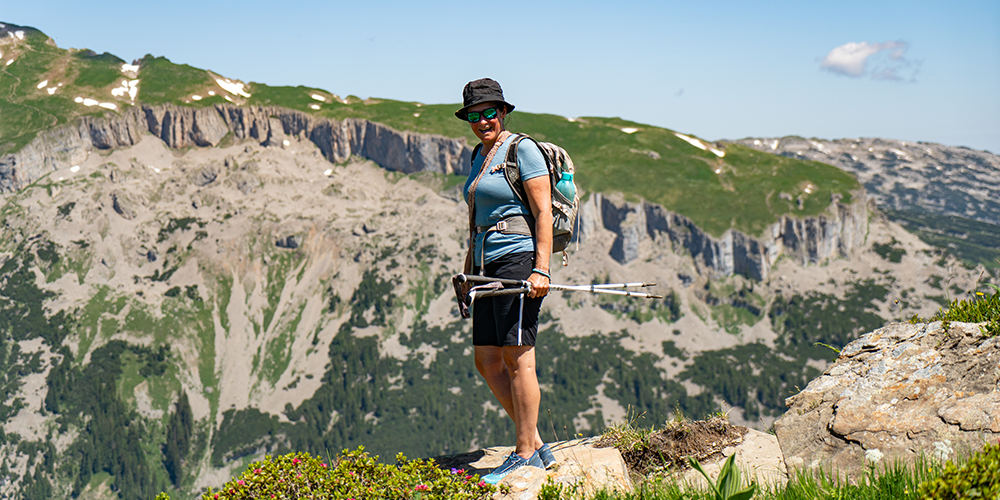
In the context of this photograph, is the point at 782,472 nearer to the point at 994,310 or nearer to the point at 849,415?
the point at 849,415

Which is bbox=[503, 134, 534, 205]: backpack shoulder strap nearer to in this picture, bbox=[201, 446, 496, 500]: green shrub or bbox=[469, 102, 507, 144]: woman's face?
bbox=[469, 102, 507, 144]: woman's face

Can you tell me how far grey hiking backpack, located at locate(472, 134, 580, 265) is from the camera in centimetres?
754

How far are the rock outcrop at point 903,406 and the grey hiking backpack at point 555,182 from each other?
10.4 ft

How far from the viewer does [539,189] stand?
741 cm

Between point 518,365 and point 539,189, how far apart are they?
1945 millimetres

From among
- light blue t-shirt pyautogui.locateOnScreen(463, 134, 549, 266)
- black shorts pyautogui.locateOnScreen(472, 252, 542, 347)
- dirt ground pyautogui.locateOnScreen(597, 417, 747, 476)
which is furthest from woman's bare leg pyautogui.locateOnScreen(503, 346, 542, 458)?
dirt ground pyautogui.locateOnScreen(597, 417, 747, 476)

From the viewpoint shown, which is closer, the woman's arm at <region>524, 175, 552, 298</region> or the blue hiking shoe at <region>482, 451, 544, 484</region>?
the woman's arm at <region>524, 175, 552, 298</region>

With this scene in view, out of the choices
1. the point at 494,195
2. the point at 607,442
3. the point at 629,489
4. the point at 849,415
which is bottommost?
the point at 607,442

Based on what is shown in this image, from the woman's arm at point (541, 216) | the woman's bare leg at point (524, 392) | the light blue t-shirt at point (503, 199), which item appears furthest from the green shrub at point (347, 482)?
the light blue t-shirt at point (503, 199)

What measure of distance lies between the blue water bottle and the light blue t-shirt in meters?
0.34

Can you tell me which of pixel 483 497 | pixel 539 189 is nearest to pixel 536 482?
pixel 483 497

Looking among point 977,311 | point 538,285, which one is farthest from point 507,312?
point 977,311

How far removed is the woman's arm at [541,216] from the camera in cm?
730

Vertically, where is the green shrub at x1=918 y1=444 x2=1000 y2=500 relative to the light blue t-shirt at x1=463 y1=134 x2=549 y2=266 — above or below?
below
